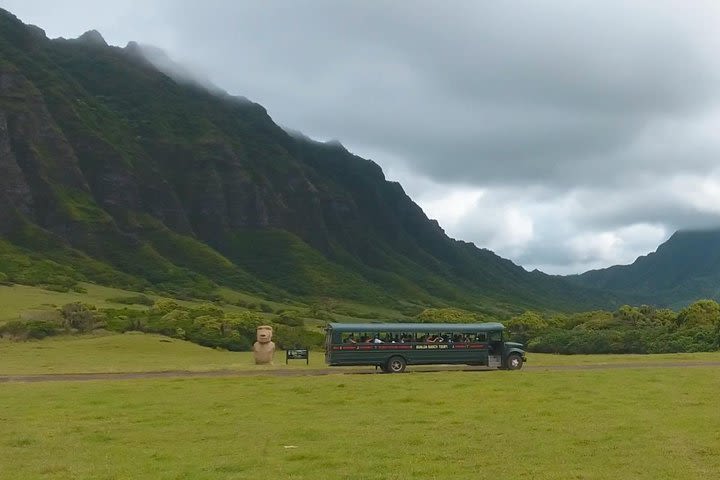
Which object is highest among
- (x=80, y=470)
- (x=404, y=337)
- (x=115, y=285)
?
(x=115, y=285)

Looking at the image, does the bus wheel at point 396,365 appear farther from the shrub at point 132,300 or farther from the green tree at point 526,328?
the shrub at point 132,300

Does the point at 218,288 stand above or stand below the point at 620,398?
above

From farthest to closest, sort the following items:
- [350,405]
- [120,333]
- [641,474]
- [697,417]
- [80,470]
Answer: [120,333] < [350,405] < [697,417] < [80,470] < [641,474]

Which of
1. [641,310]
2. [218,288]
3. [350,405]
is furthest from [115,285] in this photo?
[350,405]

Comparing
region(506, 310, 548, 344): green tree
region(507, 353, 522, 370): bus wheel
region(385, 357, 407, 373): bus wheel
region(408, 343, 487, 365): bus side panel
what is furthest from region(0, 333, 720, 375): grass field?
region(506, 310, 548, 344): green tree

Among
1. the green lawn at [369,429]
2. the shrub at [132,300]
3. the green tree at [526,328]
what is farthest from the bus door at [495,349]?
the shrub at [132,300]

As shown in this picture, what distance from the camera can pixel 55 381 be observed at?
35719 mm

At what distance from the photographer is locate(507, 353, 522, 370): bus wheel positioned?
134 ft

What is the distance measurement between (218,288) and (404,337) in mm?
156565

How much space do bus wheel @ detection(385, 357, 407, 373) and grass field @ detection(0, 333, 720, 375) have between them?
21.1 feet

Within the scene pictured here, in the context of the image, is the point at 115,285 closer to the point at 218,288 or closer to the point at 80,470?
the point at 218,288

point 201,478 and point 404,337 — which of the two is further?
point 404,337

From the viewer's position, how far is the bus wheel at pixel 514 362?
40844mm

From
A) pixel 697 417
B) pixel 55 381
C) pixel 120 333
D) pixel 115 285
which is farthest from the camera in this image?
pixel 115 285
